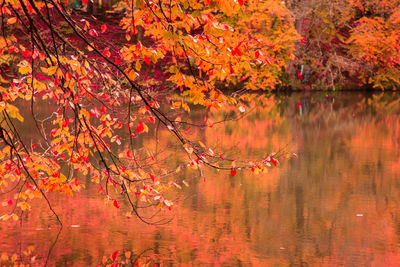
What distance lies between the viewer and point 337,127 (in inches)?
845

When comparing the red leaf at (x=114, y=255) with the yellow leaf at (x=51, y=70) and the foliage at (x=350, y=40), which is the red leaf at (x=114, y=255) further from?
the foliage at (x=350, y=40)

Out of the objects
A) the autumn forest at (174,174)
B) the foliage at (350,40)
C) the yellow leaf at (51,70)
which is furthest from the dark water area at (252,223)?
the foliage at (350,40)

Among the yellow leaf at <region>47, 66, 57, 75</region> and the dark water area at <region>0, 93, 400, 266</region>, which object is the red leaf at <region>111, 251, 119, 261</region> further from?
the yellow leaf at <region>47, 66, 57, 75</region>

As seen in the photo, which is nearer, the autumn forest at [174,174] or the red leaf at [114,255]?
the autumn forest at [174,174]

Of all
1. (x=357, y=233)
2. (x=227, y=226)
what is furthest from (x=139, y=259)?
(x=357, y=233)

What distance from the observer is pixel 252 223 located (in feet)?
28.5

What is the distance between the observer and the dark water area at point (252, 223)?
283 inches

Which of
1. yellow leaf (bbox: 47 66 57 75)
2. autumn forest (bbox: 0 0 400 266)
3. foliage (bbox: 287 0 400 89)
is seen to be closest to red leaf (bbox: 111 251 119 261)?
autumn forest (bbox: 0 0 400 266)

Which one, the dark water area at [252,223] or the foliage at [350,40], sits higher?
the foliage at [350,40]

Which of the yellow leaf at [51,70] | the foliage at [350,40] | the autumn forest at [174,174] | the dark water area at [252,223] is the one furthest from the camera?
the foliage at [350,40]

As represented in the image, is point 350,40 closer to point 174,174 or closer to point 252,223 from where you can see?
point 174,174

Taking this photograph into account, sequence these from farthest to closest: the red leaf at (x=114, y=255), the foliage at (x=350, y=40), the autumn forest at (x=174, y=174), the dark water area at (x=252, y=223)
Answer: the foliage at (x=350, y=40)
the dark water area at (x=252, y=223)
the red leaf at (x=114, y=255)
the autumn forest at (x=174, y=174)

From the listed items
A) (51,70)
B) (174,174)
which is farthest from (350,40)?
(51,70)

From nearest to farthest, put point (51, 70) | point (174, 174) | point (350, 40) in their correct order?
point (51, 70) → point (174, 174) → point (350, 40)
